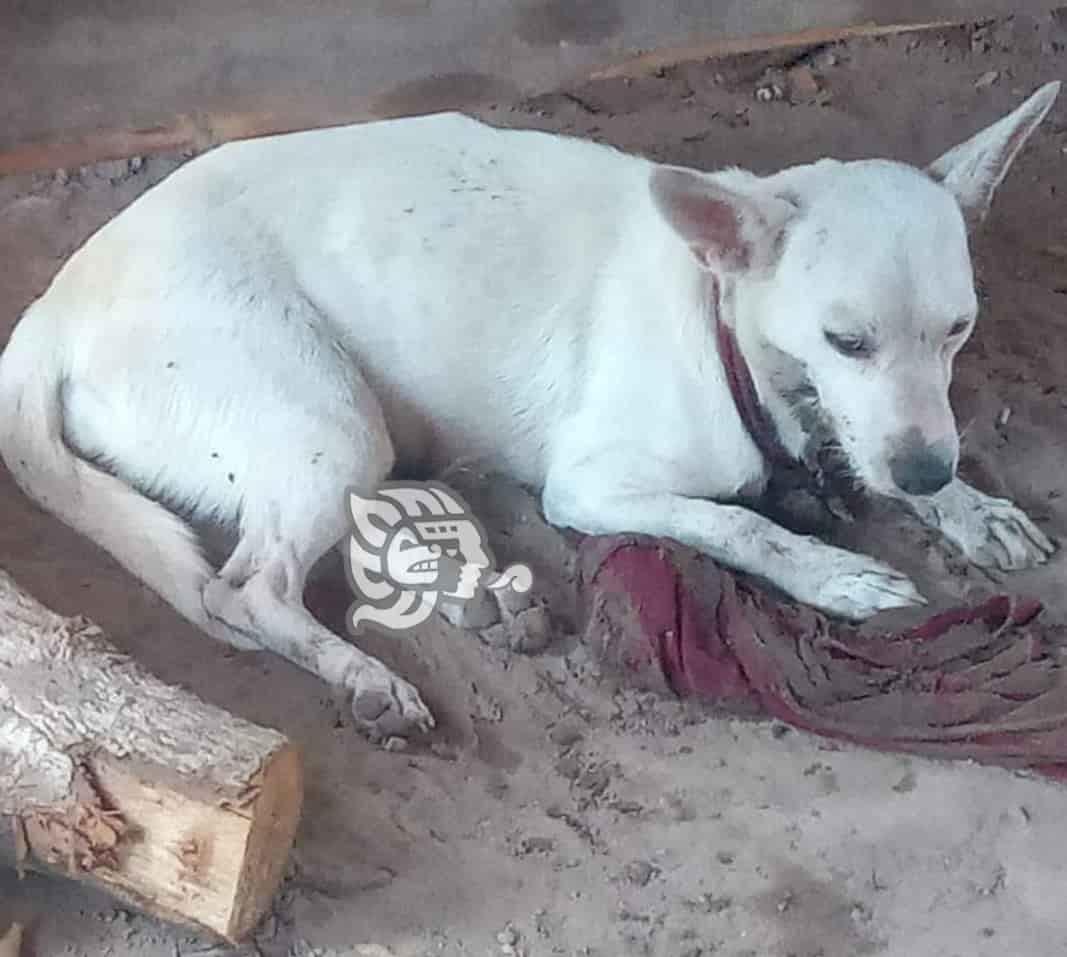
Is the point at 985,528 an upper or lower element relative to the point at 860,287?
lower

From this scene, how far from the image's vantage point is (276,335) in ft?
9.29

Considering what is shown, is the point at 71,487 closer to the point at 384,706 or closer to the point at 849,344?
the point at 384,706

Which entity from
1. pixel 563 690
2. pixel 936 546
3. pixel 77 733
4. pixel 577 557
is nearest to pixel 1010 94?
pixel 936 546

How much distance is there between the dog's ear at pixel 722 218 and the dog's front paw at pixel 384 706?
0.79m

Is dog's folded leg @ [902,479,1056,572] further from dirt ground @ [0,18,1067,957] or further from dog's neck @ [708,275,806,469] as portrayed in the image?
dog's neck @ [708,275,806,469]

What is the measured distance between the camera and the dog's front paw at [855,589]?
8.95 feet

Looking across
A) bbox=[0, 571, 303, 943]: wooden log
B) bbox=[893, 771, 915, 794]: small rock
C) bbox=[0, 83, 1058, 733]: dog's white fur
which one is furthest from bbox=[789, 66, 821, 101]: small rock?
bbox=[0, 571, 303, 943]: wooden log

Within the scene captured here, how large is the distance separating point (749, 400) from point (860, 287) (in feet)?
1.01

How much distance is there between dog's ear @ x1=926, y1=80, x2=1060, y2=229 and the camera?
2.77 m

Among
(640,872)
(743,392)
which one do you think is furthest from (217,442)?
(640,872)

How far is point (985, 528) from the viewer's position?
293 centimetres

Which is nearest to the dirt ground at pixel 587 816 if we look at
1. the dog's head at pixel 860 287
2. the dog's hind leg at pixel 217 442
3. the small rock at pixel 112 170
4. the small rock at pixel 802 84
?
the dog's hind leg at pixel 217 442

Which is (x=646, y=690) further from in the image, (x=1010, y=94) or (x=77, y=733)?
(x=1010, y=94)

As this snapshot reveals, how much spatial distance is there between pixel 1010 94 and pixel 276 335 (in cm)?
208
